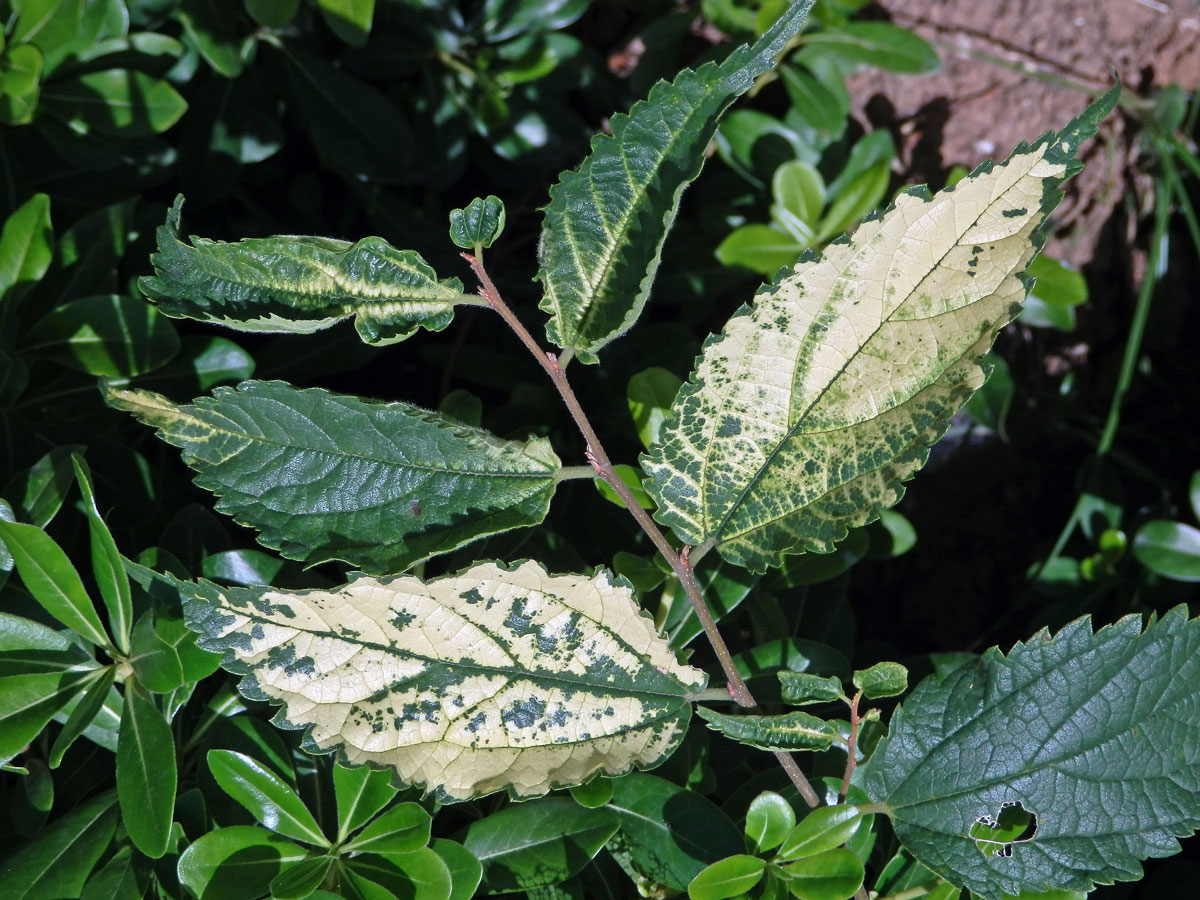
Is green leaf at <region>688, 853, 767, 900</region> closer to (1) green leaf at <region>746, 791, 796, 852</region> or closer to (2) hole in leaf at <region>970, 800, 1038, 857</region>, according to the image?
(1) green leaf at <region>746, 791, 796, 852</region>

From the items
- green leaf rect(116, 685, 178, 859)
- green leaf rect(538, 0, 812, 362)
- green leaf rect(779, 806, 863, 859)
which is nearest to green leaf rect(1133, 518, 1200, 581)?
green leaf rect(779, 806, 863, 859)

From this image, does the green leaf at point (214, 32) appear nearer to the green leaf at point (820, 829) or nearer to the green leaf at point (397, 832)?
the green leaf at point (397, 832)

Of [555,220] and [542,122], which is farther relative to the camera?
[542,122]

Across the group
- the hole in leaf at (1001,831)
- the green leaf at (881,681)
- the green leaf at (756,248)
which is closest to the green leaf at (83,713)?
the green leaf at (881,681)

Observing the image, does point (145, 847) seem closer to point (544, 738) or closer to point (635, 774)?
point (544, 738)

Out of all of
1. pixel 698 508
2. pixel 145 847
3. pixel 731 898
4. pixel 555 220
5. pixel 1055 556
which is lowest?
pixel 1055 556

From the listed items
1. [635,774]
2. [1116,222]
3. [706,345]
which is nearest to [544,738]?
[635,774]
